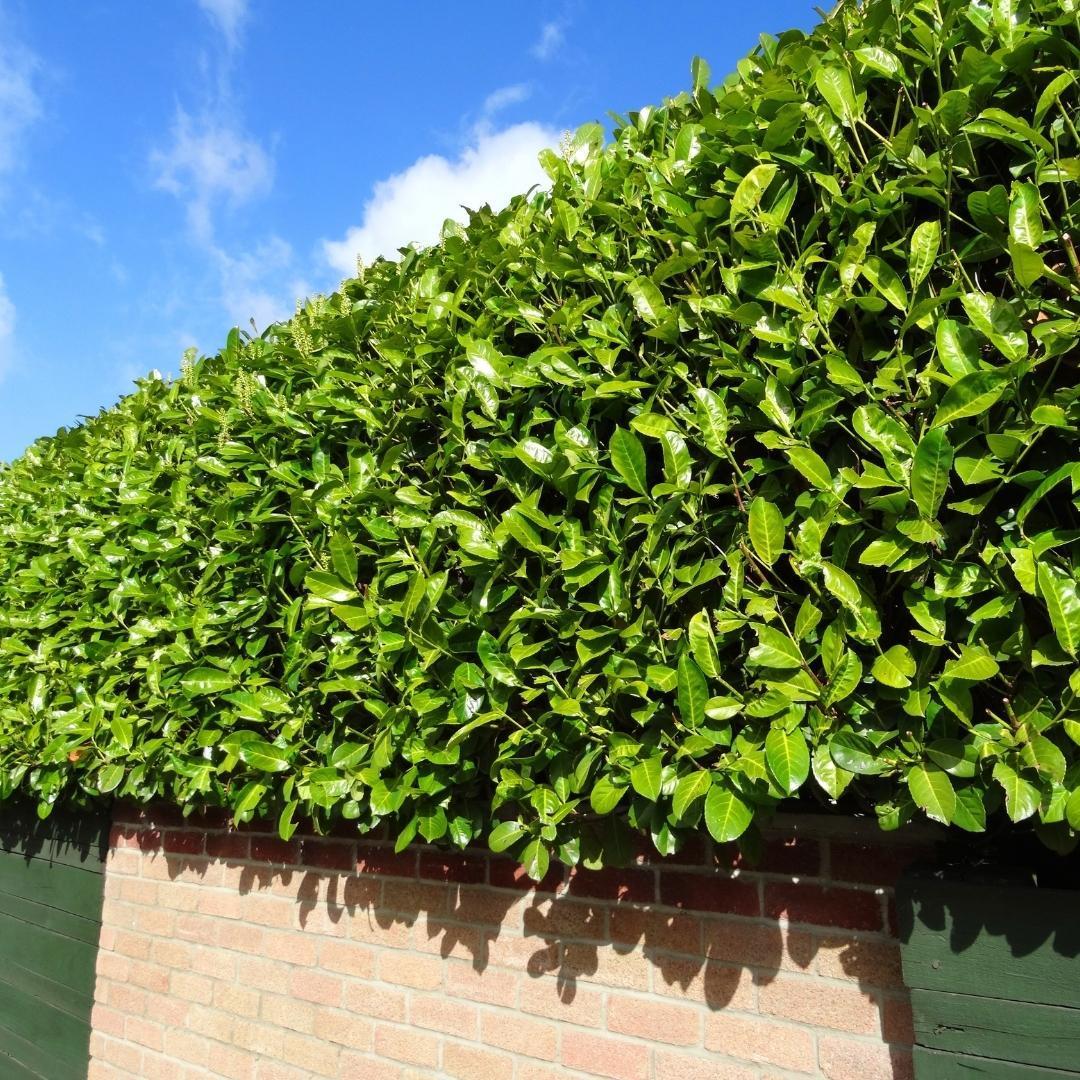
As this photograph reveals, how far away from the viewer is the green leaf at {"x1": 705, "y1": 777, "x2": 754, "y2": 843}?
79.7 inches

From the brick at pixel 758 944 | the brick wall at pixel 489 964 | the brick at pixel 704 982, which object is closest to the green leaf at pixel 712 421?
the brick wall at pixel 489 964

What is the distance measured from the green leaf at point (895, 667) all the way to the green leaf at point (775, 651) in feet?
0.54

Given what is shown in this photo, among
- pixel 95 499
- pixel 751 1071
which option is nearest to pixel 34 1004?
pixel 95 499

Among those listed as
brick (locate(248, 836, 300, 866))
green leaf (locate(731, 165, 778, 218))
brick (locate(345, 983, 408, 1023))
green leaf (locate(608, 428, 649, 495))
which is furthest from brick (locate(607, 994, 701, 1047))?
green leaf (locate(731, 165, 778, 218))

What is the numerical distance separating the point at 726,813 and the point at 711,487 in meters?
0.73

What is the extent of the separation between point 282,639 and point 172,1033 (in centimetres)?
199

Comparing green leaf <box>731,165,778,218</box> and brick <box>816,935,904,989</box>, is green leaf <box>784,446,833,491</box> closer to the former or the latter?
green leaf <box>731,165,778,218</box>

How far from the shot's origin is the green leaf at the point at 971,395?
1.75 meters

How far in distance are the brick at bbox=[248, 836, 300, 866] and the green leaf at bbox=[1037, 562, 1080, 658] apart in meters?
2.84

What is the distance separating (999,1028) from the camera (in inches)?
74.0

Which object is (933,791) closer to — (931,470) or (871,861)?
(871,861)

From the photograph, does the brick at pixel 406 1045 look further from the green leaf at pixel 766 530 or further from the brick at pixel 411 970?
the green leaf at pixel 766 530

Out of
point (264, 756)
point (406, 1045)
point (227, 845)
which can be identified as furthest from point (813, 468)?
point (227, 845)

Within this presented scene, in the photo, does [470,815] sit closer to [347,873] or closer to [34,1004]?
[347,873]
